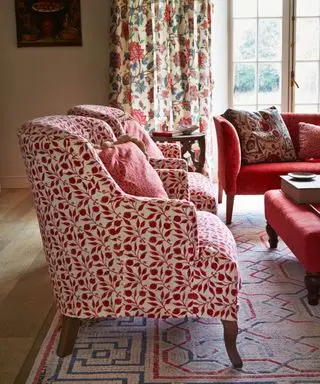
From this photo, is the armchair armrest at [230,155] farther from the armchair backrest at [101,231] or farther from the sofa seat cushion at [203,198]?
the armchair backrest at [101,231]

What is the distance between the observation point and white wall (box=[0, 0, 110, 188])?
228 inches

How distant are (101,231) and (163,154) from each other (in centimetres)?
220

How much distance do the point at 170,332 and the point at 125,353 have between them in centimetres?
27

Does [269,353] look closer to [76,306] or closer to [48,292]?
[76,306]

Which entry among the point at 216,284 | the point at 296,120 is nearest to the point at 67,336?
the point at 216,284

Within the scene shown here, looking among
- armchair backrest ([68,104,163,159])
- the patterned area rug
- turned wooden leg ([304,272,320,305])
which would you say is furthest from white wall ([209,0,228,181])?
the patterned area rug

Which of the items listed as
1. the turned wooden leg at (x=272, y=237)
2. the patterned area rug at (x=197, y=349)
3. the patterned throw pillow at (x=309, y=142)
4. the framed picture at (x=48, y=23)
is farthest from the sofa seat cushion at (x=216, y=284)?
the framed picture at (x=48, y=23)

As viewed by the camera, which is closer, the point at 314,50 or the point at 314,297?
the point at 314,297

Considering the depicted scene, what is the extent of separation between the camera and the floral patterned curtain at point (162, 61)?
5512 mm

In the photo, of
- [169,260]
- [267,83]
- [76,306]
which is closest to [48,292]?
[76,306]

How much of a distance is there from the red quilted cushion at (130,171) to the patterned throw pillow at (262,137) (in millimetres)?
Result: 2019

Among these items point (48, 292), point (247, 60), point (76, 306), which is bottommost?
point (48, 292)

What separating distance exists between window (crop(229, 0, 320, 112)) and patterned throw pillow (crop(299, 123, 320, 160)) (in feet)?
4.00

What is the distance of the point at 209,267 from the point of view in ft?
7.22
